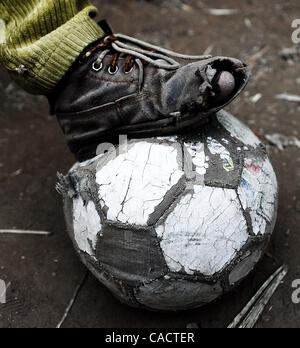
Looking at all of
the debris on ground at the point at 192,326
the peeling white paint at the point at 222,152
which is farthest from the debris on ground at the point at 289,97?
the debris on ground at the point at 192,326

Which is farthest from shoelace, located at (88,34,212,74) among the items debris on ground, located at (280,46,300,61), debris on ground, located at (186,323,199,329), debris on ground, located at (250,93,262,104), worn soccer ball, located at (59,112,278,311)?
debris on ground, located at (280,46,300,61)

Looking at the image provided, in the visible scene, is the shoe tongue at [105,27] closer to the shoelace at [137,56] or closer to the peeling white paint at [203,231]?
the shoelace at [137,56]

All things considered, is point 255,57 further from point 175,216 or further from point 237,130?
point 175,216

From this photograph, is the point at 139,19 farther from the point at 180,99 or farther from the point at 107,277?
the point at 107,277

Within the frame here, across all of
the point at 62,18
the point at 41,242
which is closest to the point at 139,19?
the point at 62,18

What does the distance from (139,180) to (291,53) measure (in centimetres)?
226

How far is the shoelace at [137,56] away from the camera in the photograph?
1936mm

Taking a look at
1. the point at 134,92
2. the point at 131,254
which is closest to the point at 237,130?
the point at 134,92

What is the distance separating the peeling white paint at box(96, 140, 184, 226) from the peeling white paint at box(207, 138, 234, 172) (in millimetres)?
128

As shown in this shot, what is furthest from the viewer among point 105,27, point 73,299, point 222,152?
point 105,27

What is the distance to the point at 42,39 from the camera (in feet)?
6.49

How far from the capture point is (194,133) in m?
1.84

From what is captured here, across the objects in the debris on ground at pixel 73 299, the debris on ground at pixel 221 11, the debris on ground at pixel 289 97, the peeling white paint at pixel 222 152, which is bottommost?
the debris on ground at pixel 73 299

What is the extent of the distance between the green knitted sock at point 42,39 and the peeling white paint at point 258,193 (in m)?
0.87
